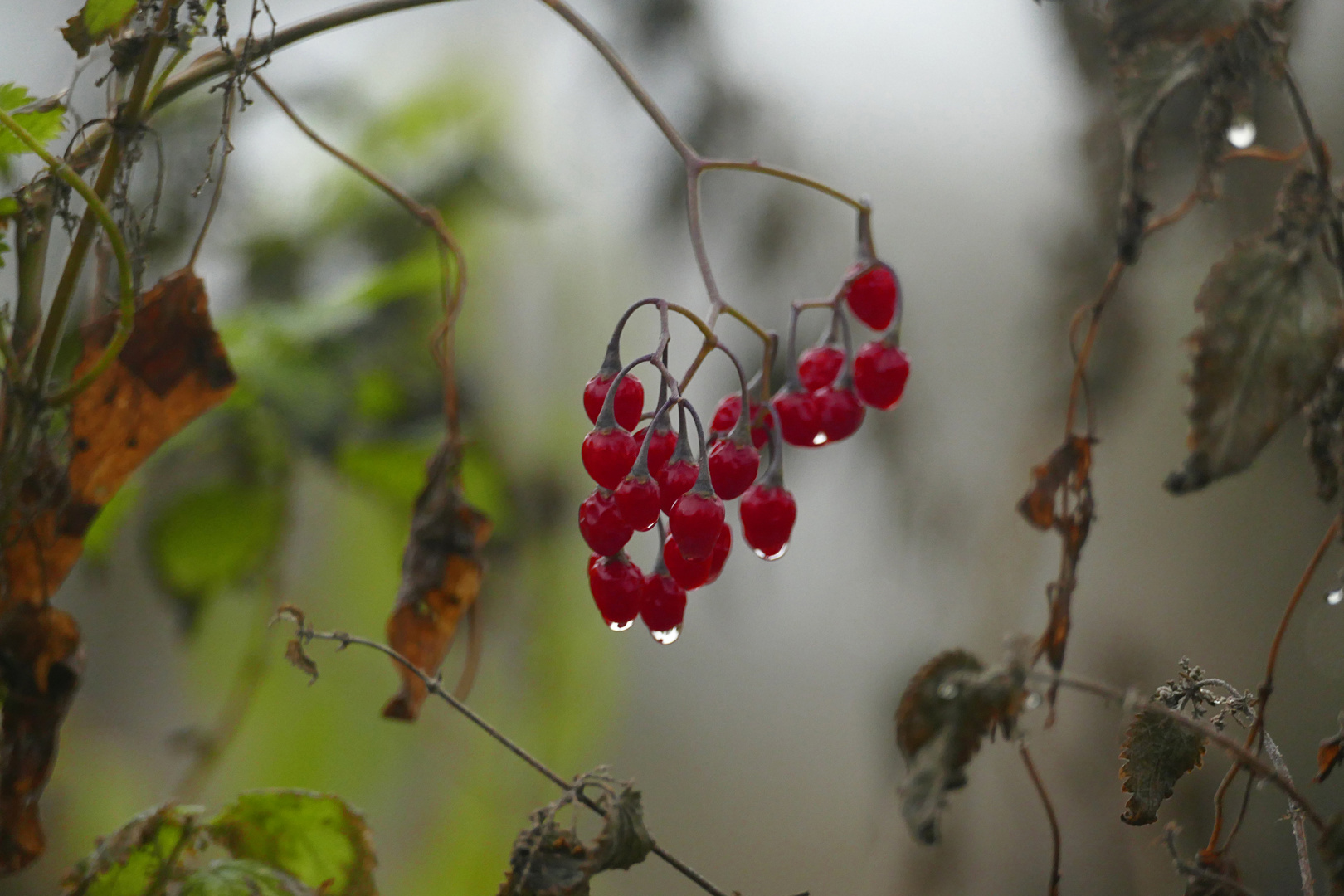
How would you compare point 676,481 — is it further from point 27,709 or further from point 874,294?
point 27,709

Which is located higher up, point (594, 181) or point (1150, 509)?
point (594, 181)

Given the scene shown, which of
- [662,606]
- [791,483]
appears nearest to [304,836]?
[662,606]

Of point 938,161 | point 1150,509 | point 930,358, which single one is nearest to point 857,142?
point 938,161

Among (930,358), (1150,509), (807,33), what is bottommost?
Answer: (1150,509)

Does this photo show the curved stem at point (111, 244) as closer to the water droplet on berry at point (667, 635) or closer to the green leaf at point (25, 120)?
the green leaf at point (25, 120)

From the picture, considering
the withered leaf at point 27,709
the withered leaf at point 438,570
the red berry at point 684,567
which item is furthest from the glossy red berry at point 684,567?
the withered leaf at point 27,709

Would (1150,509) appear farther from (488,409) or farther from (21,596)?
(21,596)
